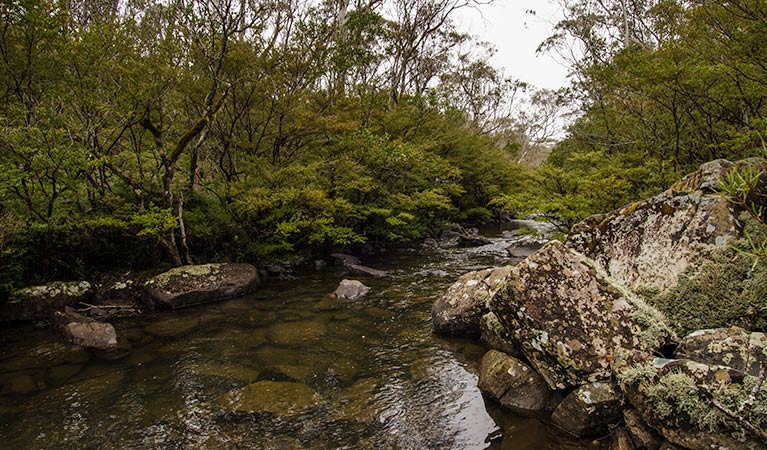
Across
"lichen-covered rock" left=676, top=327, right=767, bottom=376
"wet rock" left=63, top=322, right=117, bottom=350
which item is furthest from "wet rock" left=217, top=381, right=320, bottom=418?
"lichen-covered rock" left=676, top=327, right=767, bottom=376

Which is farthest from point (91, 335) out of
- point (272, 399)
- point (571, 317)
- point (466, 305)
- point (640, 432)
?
point (640, 432)

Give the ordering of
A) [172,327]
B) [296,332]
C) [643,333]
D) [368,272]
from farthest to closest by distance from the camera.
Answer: [368,272]
[172,327]
[296,332]
[643,333]

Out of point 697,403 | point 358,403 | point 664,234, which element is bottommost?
point 358,403

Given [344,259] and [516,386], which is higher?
[344,259]

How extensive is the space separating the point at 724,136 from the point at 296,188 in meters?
13.1

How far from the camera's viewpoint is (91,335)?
27.2ft

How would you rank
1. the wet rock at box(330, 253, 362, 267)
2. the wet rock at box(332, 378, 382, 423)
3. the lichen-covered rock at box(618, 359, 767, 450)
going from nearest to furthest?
the lichen-covered rock at box(618, 359, 767, 450), the wet rock at box(332, 378, 382, 423), the wet rock at box(330, 253, 362, 267)

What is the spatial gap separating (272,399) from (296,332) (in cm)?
285

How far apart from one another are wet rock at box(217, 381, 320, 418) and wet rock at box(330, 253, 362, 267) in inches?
367

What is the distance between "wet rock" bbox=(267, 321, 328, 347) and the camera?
8.34 m

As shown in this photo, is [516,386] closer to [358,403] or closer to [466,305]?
[358,403]

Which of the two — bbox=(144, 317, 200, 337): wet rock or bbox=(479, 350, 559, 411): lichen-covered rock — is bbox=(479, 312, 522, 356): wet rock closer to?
bbox=(479, 350, 559, 411): lichen-covered rock

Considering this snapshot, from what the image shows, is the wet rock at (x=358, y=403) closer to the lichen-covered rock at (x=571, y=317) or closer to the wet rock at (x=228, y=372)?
the wet rock at (x=228, y=372)

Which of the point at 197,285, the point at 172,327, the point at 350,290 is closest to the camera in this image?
the point at 172,327
